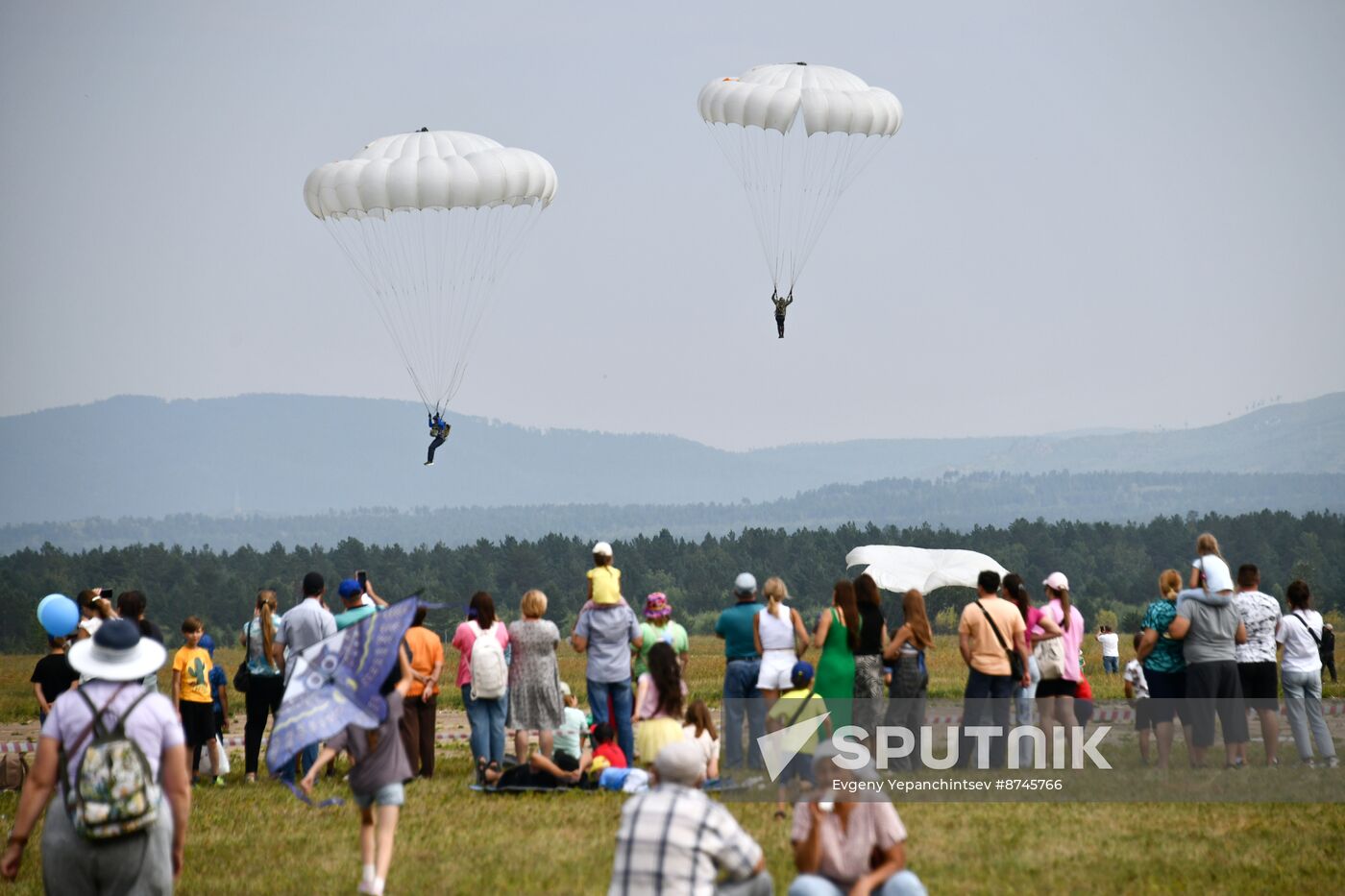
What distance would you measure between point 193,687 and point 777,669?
498 cm

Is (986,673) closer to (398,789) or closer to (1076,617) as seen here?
(1076,617)

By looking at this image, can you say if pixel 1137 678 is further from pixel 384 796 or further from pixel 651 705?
pixel 384 796

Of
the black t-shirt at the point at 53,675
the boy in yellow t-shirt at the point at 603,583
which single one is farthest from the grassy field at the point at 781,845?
the boy in yellow t-shirt at the point at 603,583

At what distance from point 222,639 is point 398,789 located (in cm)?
9067

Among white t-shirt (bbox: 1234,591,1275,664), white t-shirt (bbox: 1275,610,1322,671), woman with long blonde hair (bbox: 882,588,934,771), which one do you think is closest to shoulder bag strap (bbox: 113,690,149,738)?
woman with long blonde hair (bbox: 882,588,934,771)

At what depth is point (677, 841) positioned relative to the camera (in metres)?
7.04

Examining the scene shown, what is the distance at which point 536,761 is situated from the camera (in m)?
13.6

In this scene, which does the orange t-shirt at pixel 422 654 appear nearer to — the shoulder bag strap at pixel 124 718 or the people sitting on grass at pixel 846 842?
the shoulder bag strap at pixel 124 718

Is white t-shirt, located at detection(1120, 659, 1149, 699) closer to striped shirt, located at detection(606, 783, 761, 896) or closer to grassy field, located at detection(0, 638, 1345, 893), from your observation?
grassy field, located at detection(0, 638, 1345, 893)

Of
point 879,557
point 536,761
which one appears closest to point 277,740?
point 536,761

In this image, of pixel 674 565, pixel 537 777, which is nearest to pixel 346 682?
pixel 537 777

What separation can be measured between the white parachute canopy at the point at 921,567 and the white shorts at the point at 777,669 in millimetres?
55441

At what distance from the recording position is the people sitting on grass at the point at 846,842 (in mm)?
7789

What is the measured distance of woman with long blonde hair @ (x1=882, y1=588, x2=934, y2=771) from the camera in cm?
1373
